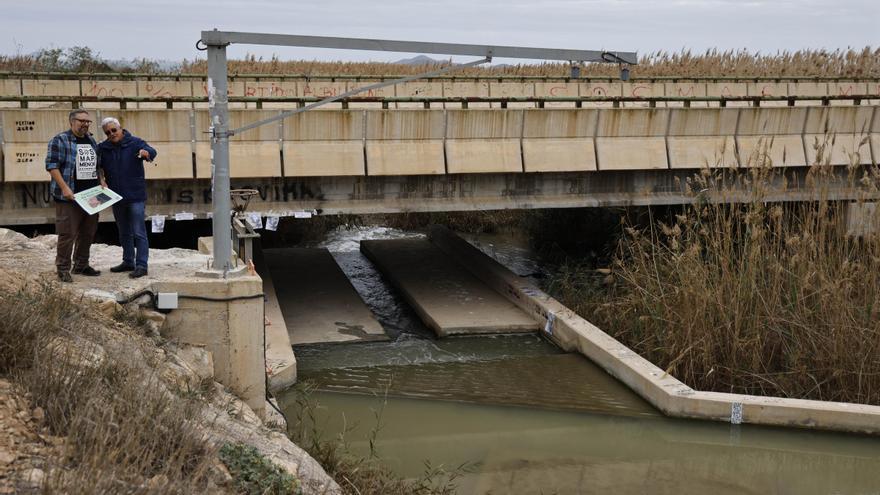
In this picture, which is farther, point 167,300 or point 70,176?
point 70,176

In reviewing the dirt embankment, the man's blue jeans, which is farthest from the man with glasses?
the dirt embankment

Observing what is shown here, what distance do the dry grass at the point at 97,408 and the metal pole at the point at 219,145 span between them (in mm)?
1764

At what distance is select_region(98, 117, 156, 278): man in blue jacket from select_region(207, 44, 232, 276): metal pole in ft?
3.35

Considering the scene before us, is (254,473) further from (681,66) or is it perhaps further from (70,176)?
→ (681,66)

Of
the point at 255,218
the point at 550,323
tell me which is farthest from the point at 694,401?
the point at 255,218

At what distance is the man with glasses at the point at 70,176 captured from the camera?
8.91m

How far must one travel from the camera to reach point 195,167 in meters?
14.0

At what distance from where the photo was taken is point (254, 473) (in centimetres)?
591

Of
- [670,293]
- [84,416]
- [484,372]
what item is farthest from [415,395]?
[84,416]

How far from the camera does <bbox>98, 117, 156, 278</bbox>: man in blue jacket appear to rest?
9195 mm

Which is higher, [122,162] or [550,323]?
[122,162]

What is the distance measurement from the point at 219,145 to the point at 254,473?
3.59 m

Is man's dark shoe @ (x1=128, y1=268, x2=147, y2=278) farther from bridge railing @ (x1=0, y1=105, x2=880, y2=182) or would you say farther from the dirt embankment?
bridge railing @ (x1=0, y1=105, x2=880, y2=182)

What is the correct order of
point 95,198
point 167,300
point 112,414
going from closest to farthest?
1. point 112,414
2. point 167,300
3. point 95,198
